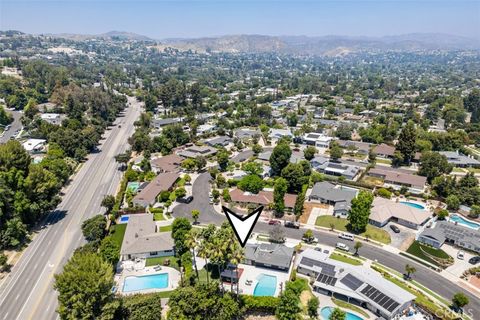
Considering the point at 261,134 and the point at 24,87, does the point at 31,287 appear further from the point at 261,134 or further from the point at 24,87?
the point at 24,87

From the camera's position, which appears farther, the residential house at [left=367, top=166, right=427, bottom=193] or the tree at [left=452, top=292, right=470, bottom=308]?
the residential house at [left=367, top=166, right=427, bottom=193]

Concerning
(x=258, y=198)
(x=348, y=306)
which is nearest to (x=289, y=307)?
(x=348, y=306)

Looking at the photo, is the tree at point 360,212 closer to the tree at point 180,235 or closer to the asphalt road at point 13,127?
the tree at point 180,235

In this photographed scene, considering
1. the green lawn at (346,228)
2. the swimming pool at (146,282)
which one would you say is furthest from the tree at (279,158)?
the swimming pool at (146,282)

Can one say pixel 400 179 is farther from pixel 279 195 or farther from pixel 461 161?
pixel 279 195

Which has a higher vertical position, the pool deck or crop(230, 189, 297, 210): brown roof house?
crop(230, 189, 297, 210): brown roof house

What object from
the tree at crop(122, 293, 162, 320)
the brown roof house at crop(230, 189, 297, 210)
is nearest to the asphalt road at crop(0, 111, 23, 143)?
the brown roof house at crop(230, 189, 297, 210)

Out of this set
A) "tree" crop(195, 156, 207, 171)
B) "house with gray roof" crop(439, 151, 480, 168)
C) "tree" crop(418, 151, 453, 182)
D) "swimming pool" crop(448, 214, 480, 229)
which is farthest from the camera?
"house with gray roof" crop(439, 151, 480, 168)

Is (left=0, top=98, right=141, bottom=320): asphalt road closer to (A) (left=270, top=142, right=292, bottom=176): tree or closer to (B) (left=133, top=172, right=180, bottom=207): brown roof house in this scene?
(B) (left=133, top=172, right=180, bottom=207): brown roof house
